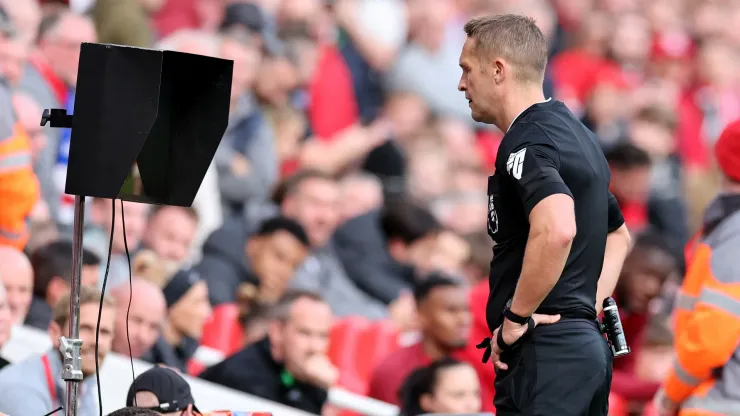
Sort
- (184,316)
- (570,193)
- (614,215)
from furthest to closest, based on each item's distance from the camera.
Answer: (184,316) → (614,215) → (570,193)

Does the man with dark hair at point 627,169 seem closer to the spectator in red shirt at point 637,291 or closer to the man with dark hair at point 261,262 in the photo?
the spectator in red shirt at point 637,291

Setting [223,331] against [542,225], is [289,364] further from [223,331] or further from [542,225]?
[542,225]

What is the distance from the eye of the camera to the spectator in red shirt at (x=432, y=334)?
7074mm

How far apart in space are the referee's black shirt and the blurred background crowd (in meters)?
1.99

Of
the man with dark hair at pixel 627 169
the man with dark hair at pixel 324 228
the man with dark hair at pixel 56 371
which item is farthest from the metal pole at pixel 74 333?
the man with dark hair at pixel 627 169

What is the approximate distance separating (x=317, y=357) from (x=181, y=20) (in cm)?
472

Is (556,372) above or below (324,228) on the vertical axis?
below

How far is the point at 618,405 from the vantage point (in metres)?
6.93

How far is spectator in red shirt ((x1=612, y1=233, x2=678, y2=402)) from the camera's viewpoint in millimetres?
7316

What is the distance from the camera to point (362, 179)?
390 inches

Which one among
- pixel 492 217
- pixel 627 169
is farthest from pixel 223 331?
pixel 492 217

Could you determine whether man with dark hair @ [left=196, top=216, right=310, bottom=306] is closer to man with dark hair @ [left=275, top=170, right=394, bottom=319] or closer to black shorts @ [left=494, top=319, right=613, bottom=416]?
man with dark hair @ [left=275, top=170, right=394, bottom=319]

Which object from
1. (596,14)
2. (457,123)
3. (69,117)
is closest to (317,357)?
(69,117)

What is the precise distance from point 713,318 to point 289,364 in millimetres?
2294
